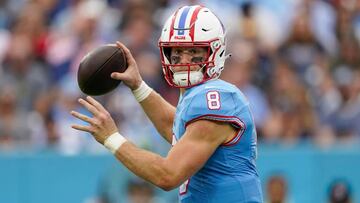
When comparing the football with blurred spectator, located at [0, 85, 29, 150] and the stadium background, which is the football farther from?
blurred spectator, located at [0, 85, 29, 150]

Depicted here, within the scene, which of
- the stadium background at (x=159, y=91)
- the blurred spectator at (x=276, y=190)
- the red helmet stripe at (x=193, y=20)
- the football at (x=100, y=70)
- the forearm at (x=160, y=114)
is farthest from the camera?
the stadium background at (x=159, y=91)

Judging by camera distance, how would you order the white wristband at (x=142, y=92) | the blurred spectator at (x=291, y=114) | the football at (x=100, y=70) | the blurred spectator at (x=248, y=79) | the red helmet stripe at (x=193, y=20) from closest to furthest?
the red helmet stripe at (x=193, y=20) → the football at (x=100, y=70) → the white wristband at (x=142, y=92) → the blurred spectator at (x=291, y=114) → the blurred spectator at (x=248, y=79)

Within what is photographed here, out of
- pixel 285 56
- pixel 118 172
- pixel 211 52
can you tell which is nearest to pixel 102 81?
pixel 211 52

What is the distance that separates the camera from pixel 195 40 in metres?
5.75

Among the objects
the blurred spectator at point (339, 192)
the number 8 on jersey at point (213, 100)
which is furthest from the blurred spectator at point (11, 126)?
the number 8 on jersey at point (213, 100)

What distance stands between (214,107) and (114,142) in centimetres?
54

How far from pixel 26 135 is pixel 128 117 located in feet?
3.40

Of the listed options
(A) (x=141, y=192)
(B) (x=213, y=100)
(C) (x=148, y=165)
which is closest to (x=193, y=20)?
(B) (x=213, y=100)

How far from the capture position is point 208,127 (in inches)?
218

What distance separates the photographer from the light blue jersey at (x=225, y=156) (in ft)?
18.5

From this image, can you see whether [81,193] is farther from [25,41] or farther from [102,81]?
[102,81]

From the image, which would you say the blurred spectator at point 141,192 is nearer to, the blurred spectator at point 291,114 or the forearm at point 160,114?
the blurred spectator at point 291,114

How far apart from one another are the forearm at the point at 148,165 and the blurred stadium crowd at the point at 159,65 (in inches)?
183

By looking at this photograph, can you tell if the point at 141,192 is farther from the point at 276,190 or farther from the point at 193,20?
the point at 193,20
